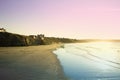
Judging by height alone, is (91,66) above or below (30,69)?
below

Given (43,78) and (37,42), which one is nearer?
(43,78)

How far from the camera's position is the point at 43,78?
11.6 metres

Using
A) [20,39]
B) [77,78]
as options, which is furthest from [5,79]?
[20,39]

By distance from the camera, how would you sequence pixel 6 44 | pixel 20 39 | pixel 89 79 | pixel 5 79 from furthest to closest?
pixel 20 39 < pixel 6 44 < pixel 89 79 < pixel 5 79

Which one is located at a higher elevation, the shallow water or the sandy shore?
the sandy shore

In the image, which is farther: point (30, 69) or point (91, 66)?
point (91, 66)

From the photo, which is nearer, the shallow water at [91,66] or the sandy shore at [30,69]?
the sandy shore at [30,69]

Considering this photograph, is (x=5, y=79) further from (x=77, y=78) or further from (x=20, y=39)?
(x=20, y=39)

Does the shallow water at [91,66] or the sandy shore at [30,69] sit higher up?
the sandy shore at [30,69]

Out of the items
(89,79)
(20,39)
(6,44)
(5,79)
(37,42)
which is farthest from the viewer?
(37,42)

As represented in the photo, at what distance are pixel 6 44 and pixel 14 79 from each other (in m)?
48.7

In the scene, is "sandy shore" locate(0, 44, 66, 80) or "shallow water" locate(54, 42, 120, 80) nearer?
"sandy shore" locate(0, 44, 66, 80)

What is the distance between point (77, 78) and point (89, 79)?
0.79m

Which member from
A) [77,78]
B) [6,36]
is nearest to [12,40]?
[6,36]
